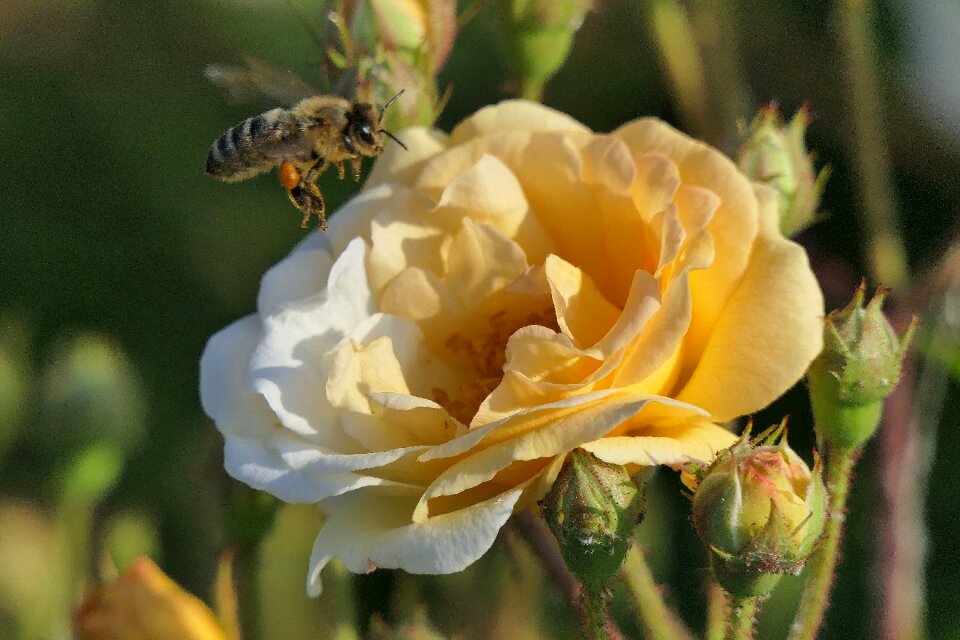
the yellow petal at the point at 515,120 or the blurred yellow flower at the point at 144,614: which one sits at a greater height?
the yellow petal at the point at 515,120

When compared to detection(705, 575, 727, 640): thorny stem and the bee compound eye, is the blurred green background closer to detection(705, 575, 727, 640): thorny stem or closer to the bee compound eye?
detection(705, 575, 727, 640): thorny stem

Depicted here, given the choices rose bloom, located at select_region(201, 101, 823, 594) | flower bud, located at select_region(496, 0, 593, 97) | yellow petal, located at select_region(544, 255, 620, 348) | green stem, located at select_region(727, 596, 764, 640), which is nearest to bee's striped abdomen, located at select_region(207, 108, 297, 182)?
rose bloom, located at select_region(201, 101, 823, 594)

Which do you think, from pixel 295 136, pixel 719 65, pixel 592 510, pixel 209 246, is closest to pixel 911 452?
pixel 592 510

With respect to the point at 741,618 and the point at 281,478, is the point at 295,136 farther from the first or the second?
the point at 741,618

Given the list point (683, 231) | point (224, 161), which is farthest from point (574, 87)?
point (683, 231)

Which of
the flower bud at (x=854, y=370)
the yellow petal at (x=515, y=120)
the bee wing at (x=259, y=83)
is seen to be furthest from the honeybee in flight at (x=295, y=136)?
the flower bud at (x=854, y=370)

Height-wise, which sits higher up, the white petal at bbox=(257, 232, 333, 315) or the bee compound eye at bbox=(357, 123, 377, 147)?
the bee compound eye at bbox=(357, 123, 377, 147)

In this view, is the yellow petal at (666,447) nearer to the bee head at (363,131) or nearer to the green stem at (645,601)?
the green stem at (645,601)
